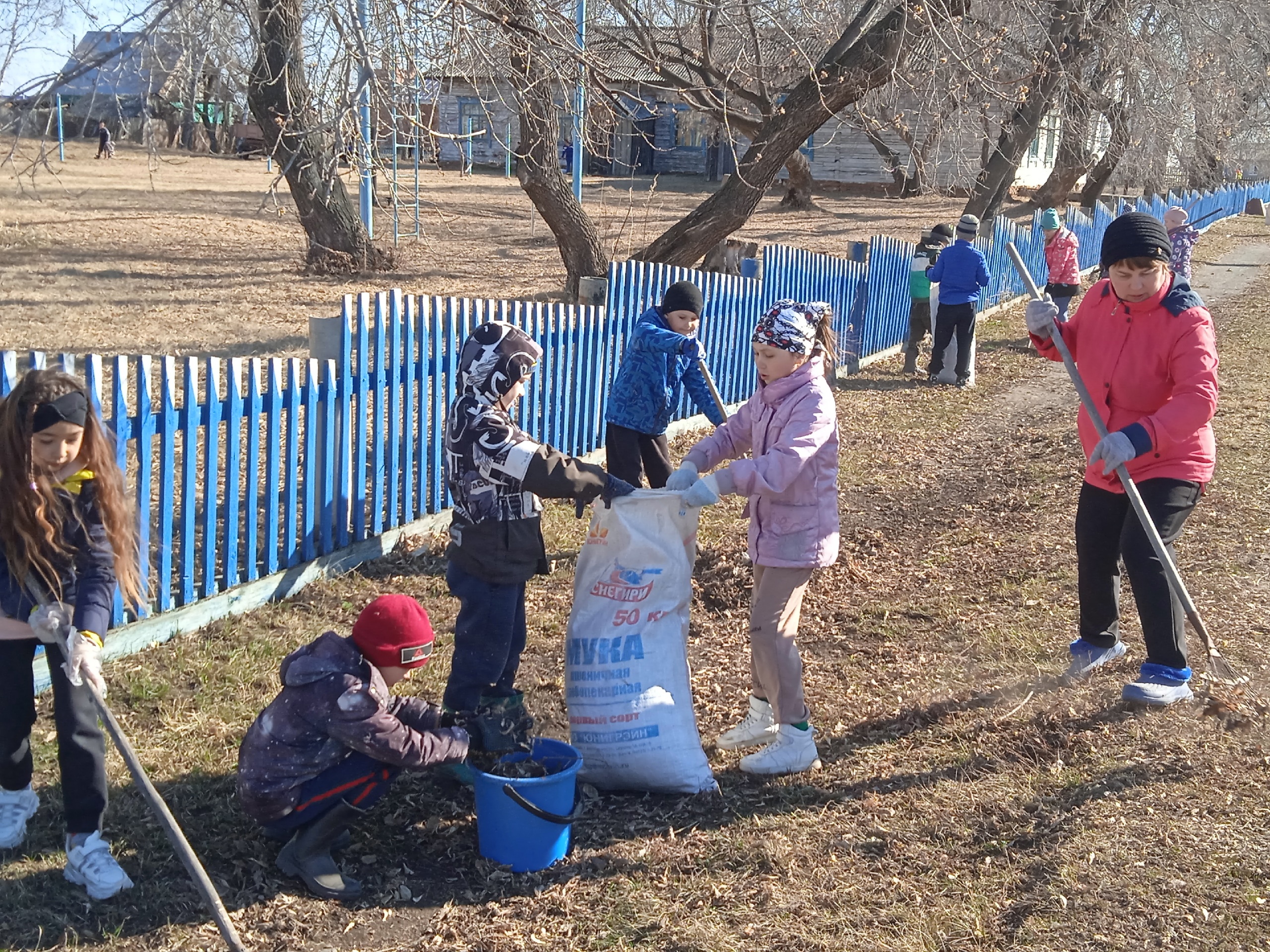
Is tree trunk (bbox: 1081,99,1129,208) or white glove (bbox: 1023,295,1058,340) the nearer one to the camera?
white glove (bbox: 1023,295,1058,340)

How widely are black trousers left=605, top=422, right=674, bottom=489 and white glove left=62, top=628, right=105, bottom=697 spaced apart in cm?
324

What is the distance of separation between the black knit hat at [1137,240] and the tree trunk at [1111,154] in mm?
16101

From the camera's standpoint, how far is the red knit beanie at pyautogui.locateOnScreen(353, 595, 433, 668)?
319cm

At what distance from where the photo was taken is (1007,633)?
529 cm

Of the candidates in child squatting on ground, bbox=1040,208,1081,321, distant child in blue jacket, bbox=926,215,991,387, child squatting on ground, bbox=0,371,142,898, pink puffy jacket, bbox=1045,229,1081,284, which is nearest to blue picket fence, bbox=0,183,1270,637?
child squatting on ground, bbox=0,371,142,898

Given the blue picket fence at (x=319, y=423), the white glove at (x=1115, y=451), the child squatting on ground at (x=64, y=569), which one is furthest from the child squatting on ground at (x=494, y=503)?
the white glove at (x=1115, y=451)

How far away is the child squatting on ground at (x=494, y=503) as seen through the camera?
369 centimetres

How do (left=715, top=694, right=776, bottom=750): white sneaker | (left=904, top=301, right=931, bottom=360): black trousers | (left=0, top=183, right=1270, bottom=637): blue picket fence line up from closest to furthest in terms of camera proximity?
(left=715, top=694, right=776, bottom=750): white sneaker, (left=0, top=183, right=1270, bottom=637): blue picket fence, (left=904, top=301, right=931, bottom=360): black trousers

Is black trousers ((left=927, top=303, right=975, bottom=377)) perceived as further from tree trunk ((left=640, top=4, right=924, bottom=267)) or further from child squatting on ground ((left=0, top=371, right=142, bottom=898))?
child squatting on ground ((left=0, top=371, right=142, bottom=898))

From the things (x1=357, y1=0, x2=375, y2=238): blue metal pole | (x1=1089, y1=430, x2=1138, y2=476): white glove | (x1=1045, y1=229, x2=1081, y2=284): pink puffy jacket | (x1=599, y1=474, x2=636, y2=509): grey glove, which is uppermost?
(x1=357, y1=0, x2=375, y2=238): blue metal pole

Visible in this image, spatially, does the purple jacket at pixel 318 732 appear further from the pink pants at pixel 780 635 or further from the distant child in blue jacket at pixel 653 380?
the distant child in blue jacket at pixel 653 380

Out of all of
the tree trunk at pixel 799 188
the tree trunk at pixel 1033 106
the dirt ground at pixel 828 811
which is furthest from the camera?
the tree trunk at pixel 799 188

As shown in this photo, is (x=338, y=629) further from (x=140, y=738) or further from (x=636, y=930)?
(x=636, y=930)

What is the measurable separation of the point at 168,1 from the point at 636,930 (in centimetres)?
541
